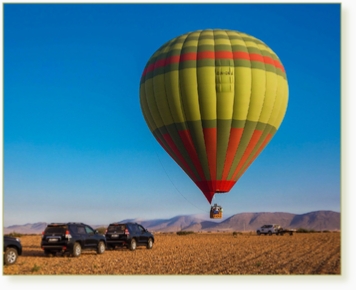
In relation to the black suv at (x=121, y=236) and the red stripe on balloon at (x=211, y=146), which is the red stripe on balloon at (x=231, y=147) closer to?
the red stripe on balloon at (x=211, y=146)

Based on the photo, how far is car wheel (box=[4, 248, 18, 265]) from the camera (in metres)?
25.2

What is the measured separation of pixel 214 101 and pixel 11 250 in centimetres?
1407

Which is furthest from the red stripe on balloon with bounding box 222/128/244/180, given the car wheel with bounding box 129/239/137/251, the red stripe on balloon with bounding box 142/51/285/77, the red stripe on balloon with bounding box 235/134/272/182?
the car wheel with bounding box 129/239/137/251

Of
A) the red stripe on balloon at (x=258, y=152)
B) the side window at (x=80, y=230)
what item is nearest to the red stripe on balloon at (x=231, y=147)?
the red stripe on balloon at (x=258, y=152)

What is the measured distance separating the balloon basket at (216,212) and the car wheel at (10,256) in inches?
523

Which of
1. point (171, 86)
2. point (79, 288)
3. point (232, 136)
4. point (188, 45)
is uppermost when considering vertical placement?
point (188, 45)

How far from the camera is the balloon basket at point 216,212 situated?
117 ft

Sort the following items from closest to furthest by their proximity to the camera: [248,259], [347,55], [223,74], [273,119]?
[347,55], [248,259], [223,74], [273,119]

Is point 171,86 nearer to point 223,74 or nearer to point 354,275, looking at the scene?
point 223,74

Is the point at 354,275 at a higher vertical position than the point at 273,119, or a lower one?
lower

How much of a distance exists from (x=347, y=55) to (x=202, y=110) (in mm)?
11274

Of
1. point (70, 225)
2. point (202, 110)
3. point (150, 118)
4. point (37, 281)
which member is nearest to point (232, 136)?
point (202, 110)

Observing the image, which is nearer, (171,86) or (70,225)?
A: (70,225)

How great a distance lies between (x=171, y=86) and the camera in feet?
114
